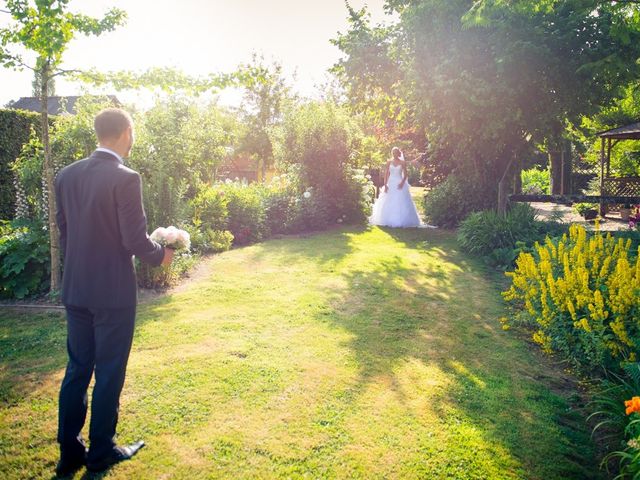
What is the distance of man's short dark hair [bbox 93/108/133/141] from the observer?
Result: 110 inches

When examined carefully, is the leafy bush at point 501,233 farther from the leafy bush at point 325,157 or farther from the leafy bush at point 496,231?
the leafy bush at point 325,157

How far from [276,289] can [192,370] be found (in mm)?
2884

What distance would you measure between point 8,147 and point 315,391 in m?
11.3

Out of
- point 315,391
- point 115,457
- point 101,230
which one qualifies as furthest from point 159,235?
point 315,391

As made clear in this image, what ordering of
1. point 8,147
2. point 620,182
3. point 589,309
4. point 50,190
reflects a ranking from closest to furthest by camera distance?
point 589,309 → point 50,190 → point 8,147 → point 620,182

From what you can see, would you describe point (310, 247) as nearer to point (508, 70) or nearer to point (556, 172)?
point (508, 70)

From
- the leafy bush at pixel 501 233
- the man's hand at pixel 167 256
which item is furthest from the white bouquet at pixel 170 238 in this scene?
the leafy bush at pixel 501 233

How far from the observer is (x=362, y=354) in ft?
15.6

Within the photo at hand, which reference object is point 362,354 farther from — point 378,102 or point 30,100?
point 30,100

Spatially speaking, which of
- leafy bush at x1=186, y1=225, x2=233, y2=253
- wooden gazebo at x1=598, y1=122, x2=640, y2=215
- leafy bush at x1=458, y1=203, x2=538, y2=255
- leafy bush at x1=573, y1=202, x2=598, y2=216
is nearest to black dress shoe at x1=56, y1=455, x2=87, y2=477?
leafy bush at x1=186, y1=225, x2=233, y2=253

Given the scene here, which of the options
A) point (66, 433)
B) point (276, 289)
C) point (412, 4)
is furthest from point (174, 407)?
point (412, 4)

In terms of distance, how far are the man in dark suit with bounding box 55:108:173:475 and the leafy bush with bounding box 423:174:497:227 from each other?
39.7 feet

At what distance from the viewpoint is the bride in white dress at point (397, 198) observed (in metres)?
14.1

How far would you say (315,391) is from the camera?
3934mm
